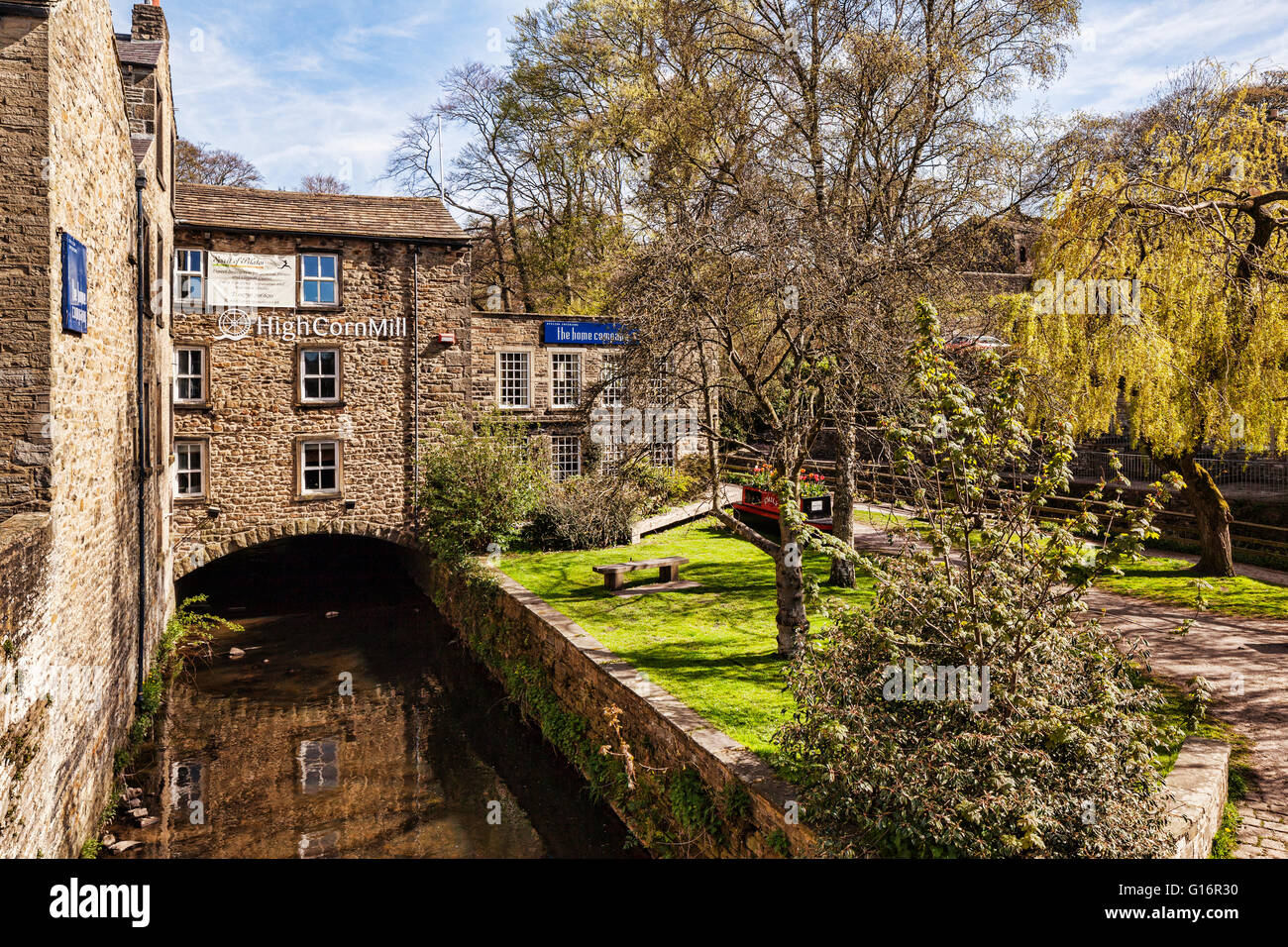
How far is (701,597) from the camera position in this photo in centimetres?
1441

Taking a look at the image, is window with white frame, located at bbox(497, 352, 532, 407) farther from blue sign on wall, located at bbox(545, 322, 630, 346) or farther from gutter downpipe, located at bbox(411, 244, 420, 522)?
gutter downpipe, located at bbox(411, 244, 420, 522)

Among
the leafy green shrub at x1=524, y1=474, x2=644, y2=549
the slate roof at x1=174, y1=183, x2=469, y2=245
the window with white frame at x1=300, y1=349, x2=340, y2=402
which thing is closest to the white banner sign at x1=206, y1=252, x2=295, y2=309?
the slate roof at x1=174, y1=183, x2=469, y2=245

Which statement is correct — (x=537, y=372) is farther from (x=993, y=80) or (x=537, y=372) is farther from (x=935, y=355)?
(x=935, y=355)

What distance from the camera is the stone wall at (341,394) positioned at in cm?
1875

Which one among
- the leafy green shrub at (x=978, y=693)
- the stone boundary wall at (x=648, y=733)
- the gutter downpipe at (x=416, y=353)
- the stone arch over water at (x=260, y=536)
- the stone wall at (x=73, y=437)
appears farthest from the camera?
the gutter downpipe at (x=416, y=353)

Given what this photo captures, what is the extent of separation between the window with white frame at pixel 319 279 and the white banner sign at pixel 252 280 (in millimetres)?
238

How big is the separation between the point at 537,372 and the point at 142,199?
13.0 meters

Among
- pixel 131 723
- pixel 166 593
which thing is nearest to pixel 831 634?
pixel 131 723

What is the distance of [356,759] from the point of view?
1170 cm

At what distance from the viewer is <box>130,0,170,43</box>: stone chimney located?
16.2 meters

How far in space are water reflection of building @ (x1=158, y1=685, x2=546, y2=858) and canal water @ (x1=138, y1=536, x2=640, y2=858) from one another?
1.0 inches

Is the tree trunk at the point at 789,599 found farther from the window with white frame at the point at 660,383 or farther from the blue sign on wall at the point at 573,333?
the blue sign on wall at the point at 573,333

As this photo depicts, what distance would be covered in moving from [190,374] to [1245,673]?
19.6m

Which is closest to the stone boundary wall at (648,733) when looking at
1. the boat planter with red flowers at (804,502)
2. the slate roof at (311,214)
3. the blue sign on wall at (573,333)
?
the boat planter with red flowers at (804,502)
